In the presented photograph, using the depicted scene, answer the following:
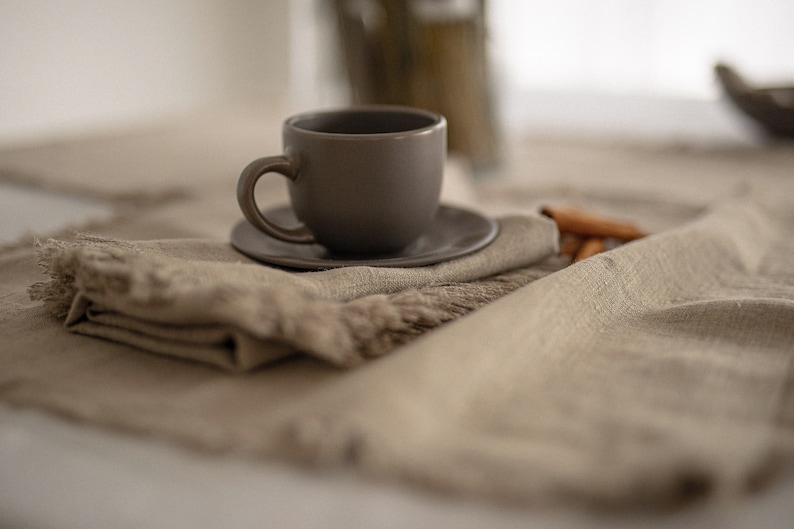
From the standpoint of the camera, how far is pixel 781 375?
1.13 ft

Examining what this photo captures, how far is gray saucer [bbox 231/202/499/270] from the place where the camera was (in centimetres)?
47

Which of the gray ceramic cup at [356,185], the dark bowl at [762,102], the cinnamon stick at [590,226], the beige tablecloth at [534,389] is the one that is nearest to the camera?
the beige tablecloth at [534,389]

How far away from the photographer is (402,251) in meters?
0.50

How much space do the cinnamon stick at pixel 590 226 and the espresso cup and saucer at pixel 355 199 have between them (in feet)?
0.25

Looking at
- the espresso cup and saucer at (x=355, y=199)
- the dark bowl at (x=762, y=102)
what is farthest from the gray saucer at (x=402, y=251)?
the dark bowl at (x=762, y=102)

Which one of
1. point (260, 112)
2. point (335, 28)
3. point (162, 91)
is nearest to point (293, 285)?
point (335, 28)

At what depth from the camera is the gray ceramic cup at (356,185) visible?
46 centimetres

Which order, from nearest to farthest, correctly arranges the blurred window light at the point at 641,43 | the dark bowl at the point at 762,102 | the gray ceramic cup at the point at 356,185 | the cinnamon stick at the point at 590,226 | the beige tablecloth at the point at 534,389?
the beige tablecloth at the point at 534,389 < the gray ceramic cup at the point at 356,185 < the cinnamon stick at the point at 590,226 < the dark bowl at the point at 762,102 < the blurred window light at the point at 641,43

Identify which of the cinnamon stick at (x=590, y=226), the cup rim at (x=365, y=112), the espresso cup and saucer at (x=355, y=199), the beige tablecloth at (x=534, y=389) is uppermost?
the cup rim at (x=365, y=112)

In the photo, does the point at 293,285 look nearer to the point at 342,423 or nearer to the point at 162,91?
the point at 342,423

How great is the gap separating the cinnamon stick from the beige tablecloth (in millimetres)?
51

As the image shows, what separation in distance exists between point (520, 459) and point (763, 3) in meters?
1.98

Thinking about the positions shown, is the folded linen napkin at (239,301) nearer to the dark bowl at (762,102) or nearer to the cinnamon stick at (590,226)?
the cinnamon stick at (590,226)

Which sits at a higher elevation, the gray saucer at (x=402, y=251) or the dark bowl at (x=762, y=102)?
the dark bowl at (x=762, y=102)
